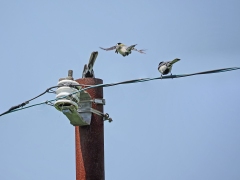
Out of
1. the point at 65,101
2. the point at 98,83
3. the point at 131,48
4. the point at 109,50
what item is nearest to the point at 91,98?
the point at 98,83

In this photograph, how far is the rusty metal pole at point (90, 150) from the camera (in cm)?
767

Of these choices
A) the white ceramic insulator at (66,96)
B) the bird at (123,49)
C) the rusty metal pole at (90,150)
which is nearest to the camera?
the white ceramic insulator at (66,96)

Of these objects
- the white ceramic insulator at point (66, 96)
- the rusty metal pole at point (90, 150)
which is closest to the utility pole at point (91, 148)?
the rusty metal pole at point (90, 150)

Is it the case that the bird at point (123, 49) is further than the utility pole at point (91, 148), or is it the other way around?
the bird at point (123, 49)

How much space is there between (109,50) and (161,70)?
242 centimetres

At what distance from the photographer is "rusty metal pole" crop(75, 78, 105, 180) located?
25.2ft

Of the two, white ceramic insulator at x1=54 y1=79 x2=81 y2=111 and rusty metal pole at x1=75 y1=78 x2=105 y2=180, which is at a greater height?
white ceramic insulator at x1=54 y1=79 x2=81 y2=111

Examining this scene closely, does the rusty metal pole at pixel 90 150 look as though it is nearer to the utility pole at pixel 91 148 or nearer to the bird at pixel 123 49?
the utility pole at pixel 91 148

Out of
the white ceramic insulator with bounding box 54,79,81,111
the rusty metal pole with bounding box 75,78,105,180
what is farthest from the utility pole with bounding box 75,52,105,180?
the white ceramic insulator with bounding box 54,79,81,111

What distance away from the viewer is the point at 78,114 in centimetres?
752

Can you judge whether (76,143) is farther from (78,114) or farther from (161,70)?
(161,70)

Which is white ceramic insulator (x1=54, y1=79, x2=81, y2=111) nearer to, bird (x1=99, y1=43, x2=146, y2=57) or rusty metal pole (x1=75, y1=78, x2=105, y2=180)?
rusty metal pole (x1=75, y1=78, x2=105, y2=180)

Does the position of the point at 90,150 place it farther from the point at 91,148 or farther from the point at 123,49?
the point at 123,49

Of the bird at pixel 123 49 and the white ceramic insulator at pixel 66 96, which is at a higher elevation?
the bird at pixel 123 49
